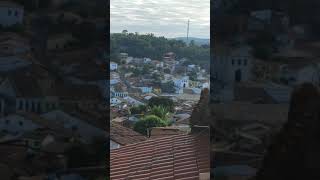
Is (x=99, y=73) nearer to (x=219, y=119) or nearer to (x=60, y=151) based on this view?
(x=60, y=151)

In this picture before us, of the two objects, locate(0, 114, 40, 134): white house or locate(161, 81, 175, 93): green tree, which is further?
locate(161, 81, 175, 93): green tree

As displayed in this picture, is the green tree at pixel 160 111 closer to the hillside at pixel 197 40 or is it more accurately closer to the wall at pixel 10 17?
the hillside at pixel 197 40

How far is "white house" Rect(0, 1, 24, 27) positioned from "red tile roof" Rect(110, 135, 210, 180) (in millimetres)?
2120

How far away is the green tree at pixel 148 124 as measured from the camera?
6.89m

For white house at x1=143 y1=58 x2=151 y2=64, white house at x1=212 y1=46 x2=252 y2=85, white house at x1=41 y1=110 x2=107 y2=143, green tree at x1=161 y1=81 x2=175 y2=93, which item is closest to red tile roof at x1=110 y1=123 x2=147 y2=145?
green tree at x1=161 y1=81 x2=175 y2=93

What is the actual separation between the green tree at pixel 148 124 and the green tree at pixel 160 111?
85 mm

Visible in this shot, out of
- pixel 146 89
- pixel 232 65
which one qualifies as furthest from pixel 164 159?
pixel 232 65

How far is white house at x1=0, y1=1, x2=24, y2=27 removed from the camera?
14.1 ft

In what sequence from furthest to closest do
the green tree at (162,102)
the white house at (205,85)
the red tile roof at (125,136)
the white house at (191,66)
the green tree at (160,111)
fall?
the red tile roof at (125,136) < the green tree at (160,111) < the green tree at (162,102) < the white house at (191,66) < the white house at (205,85)

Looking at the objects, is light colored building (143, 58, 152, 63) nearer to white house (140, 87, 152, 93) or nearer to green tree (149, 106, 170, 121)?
white house (140, 87, 152, 93)

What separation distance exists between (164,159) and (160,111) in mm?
628

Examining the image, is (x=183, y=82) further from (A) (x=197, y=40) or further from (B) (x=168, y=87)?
(A) (x=197, y=40)

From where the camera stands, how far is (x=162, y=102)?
6223 millimetres

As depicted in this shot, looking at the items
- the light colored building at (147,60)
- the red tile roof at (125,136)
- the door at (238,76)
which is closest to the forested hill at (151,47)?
the light colored building at (147,60)
